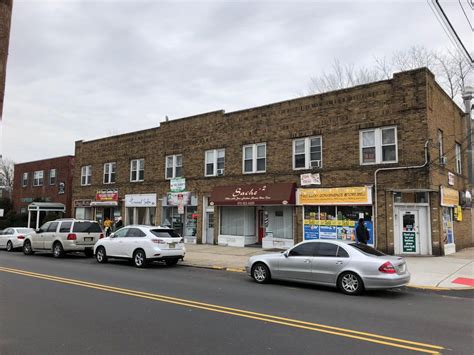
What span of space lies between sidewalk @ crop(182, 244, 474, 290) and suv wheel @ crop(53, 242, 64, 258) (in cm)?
555

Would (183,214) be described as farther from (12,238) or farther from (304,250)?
(304,250)

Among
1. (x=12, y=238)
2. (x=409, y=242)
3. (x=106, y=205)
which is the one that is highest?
(x=106, y=205)

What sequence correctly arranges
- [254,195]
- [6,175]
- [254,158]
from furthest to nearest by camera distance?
1. [6,175]
2. [254,158]
3. [254,195]

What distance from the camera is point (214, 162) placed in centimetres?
2302

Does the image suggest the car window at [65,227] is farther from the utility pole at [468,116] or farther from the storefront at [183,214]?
the utility pole at [468,116]

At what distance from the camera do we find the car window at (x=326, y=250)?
10337mm

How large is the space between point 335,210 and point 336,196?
647 millimetres

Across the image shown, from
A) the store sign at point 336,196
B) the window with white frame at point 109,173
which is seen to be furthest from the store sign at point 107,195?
the store sign at point 336,196

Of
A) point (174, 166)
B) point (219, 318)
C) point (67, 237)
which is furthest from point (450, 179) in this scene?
point (67, 237)

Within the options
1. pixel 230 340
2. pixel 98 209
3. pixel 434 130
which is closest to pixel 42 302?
pixel 230 340

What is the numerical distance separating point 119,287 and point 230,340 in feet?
16.9

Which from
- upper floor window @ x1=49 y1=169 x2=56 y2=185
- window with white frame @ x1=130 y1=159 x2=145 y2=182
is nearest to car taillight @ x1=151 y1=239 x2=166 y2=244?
window with white frame @ x1=130 y1=159 x2=145 y2=182

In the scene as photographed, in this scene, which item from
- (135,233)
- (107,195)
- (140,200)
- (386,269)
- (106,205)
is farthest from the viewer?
(106,205)

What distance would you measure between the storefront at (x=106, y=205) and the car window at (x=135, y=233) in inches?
519
